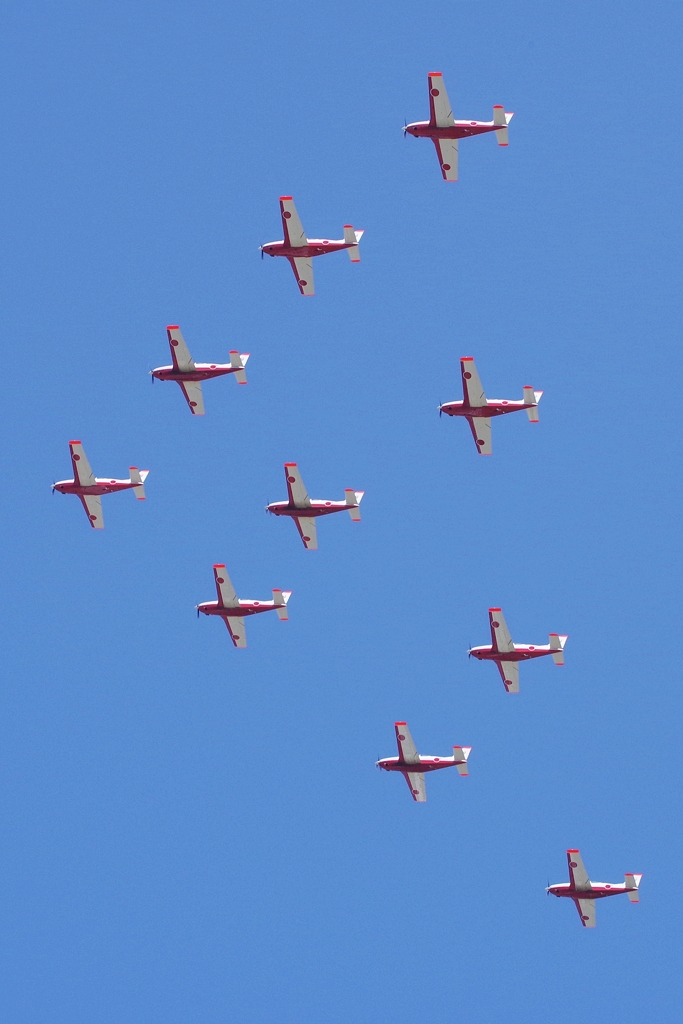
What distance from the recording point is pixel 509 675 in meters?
93.1

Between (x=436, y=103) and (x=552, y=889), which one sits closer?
(x=436, y=103)

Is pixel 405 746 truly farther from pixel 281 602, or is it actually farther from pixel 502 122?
pixel 502 122

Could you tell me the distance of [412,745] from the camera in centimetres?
9481

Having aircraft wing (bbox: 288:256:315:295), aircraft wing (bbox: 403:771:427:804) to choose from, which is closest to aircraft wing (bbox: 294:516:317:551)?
aircraft wing (bbox: 288:256:315:295)

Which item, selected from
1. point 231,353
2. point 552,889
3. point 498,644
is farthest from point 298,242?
point 552,889

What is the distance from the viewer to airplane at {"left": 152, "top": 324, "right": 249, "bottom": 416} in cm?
9075

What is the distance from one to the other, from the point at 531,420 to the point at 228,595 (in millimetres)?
16905

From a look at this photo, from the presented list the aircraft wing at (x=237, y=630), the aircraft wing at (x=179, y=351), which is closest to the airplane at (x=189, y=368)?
the aircraft wing at (x=179, y=351)

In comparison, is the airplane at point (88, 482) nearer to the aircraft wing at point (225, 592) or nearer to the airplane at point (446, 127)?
the aircraft wing at point (225, 592)

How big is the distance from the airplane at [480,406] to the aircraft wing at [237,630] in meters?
14.6

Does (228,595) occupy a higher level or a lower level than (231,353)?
lower

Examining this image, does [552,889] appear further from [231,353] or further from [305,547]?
[231,353]

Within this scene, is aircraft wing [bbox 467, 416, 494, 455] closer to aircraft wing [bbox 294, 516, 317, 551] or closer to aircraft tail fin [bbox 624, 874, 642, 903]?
aircraft wing [bbox 294, 516, 317, 551]

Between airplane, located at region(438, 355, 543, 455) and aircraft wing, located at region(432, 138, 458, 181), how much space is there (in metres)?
8.19
